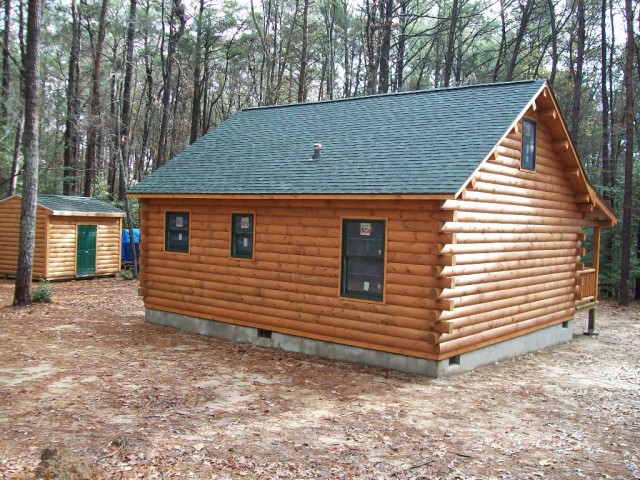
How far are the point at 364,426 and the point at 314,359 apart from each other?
3.66 metres

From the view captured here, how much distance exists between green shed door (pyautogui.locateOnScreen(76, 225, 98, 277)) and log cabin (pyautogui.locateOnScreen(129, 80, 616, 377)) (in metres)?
9.17

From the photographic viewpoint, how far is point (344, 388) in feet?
29.6

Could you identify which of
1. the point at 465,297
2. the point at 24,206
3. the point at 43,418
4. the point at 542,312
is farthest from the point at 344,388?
the point at 24,206

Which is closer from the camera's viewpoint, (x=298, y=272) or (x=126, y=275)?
(x=298, y=272)

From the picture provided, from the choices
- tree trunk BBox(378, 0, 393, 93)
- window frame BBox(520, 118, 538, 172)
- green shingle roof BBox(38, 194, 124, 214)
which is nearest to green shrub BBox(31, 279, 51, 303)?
green shingle roof BBox(38, 194, 124, 214)

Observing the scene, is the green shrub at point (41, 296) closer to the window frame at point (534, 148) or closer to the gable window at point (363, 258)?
the gable window at point (363, 258)

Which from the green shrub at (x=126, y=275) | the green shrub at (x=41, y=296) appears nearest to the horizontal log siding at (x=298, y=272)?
the green shrub at (x=41, y=296)

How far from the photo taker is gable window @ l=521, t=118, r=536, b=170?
11.8 meters

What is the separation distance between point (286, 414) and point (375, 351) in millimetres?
3042

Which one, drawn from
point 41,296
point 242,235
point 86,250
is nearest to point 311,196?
point 242,235

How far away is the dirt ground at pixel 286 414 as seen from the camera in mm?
5980

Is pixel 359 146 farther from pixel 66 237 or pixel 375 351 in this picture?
pixel 66 237

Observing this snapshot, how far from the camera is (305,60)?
2500cm

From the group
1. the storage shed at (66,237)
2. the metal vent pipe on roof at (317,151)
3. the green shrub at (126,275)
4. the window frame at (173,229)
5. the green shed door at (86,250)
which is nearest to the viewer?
the metal vent pipe on roof at (317,151)
